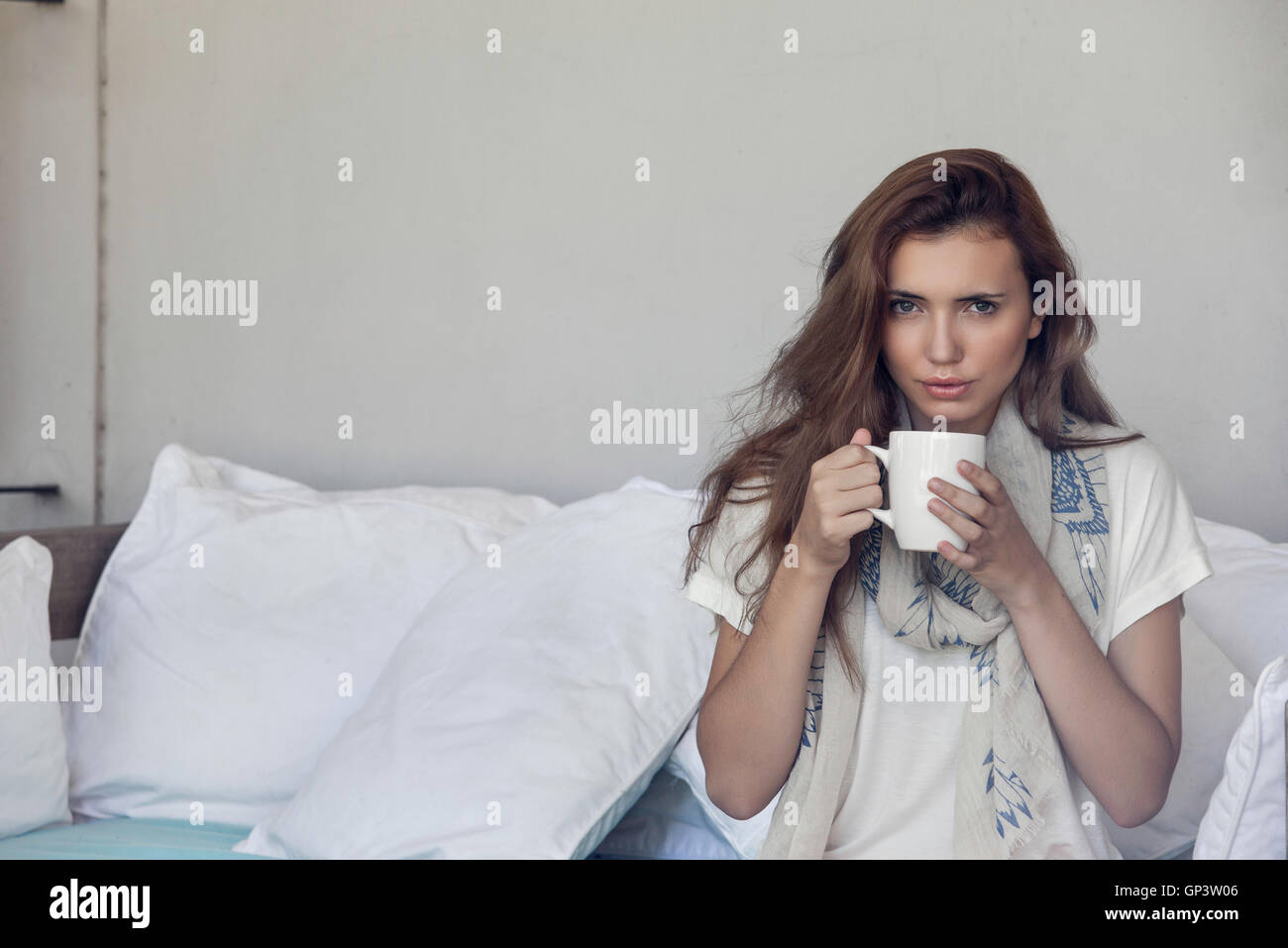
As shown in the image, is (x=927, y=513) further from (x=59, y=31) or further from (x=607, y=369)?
(x=59, y=31)

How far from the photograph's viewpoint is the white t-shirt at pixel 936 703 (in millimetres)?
996

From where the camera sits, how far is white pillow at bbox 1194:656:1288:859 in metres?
0.81

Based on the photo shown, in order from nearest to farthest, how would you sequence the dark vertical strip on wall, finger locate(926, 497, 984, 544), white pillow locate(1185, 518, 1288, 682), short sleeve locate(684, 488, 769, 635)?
finger locate(926, 497, 984, 544) < short sleeve locate(684, 488, 769, 635) < white pillow locate(1185, 518, 1288, 682) < the dark vertical strip on wall

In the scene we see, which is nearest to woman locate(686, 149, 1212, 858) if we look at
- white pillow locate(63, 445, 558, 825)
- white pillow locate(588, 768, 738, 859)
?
white pillow locate(588, 768, 738, 859)

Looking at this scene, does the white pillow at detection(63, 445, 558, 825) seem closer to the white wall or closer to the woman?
the white wall

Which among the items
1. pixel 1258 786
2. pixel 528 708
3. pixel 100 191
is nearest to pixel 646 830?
pixel 528 708

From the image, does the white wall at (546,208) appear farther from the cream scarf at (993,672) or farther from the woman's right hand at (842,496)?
the woman's right hand at (842,496)

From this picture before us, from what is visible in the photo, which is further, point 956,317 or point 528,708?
point 528,708

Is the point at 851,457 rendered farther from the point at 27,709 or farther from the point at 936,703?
the point at 27,709

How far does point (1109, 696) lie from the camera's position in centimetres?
93

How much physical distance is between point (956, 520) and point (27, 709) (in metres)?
1.09

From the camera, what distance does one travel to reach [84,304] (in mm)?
2068

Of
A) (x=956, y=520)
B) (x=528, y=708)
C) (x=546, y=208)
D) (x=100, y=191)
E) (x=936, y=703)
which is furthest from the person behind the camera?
(x=100, y=191)

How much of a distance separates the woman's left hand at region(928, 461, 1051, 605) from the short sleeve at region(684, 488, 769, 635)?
9.3 inches
